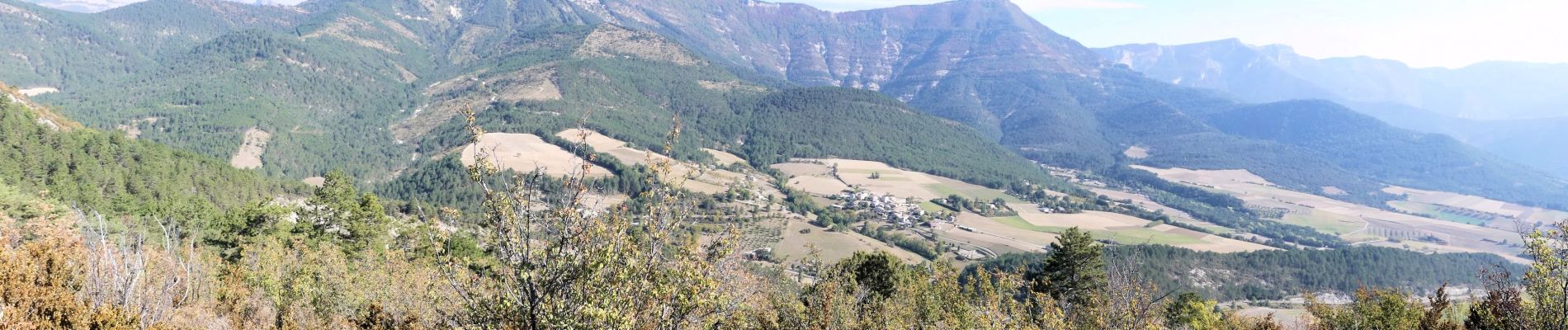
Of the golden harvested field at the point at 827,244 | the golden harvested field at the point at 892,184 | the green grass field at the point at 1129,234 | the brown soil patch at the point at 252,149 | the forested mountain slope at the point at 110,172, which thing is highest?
the forested mountain slope at the point at 110,172

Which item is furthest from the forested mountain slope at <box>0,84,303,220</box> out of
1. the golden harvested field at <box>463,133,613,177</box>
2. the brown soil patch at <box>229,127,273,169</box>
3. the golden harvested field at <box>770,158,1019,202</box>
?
the golden harvested field at <box>770,158,1019,202</box>

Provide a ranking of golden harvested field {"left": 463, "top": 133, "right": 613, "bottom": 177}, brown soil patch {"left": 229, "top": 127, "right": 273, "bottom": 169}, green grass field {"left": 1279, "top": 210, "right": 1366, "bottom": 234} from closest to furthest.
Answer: golden harvested field {"left": 463, "top": 133, "right": 613, "bottom": 177} < brown soil patch {"left": 229, "top": 127, "right": 273, "bottom": 169} < green grass field {"left": 1279, "top": 210, "right": 1366, "bottom": 234}

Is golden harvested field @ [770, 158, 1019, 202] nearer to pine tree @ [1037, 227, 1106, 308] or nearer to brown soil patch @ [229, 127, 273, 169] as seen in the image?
pine tree @ [1037, 227, 1106, 308]

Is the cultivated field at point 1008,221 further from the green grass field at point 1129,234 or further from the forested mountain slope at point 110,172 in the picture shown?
the forested mountain slope at point 110,172

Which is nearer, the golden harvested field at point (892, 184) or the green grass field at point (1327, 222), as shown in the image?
the green grass field at point (1327, 222)

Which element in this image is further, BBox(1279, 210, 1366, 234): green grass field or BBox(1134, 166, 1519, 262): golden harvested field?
BBox(1279, 210, 1366, 234): green grass field

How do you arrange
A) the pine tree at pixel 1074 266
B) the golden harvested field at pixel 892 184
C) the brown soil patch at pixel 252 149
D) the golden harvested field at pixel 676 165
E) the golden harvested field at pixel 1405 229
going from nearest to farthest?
1. the pine tree at pixel 1074 266
2. the golden harvested field at pixel 676 165
3. the brown soil patch at pixel 252 149
4. the golden harvested field at pixel 1405 229
5. the golden harvested field at pixel 892 184

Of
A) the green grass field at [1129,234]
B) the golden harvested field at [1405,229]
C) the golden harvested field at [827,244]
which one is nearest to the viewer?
the golden harvested field at [827,244]

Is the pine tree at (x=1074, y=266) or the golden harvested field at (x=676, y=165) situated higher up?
the pine tree at (x=1074, y=266)

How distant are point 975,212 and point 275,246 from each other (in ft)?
436

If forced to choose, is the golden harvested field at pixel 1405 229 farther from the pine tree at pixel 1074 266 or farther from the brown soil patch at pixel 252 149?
the brown soil patch at pixel 252 149

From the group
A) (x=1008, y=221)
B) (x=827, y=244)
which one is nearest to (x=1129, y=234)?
(x=1008, y=221)

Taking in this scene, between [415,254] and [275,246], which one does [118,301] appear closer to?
[275,246]

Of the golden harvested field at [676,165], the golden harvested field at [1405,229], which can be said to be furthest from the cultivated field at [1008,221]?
the golden harvested field at [1405,229]
